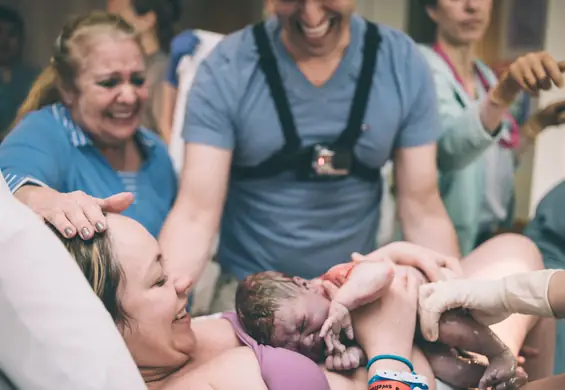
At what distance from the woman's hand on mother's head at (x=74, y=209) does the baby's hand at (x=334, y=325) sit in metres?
0.28

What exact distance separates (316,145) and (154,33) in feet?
1.51

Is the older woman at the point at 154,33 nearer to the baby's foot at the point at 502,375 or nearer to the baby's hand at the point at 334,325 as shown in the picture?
the baby's hand at the point at 334,325

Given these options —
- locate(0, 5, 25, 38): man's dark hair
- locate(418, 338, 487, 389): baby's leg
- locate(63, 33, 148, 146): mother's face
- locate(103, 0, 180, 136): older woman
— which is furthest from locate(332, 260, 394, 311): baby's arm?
locate(0, 5, 25, 38): man's dark hair

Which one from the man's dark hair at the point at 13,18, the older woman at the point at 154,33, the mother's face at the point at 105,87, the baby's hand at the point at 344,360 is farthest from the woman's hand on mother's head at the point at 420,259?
the man's dark hair at the point at 13,18

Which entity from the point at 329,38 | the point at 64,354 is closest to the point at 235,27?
the point at 329,38

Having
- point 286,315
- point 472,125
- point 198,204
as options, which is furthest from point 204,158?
point 472,125

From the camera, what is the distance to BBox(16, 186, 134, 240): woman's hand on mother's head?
0.79m

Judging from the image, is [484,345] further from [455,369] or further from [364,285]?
[364,285]

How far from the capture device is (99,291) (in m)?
0.79

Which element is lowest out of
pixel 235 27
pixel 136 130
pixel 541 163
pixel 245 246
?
pixel 245 246

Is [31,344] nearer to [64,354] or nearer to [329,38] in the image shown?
[64,354]

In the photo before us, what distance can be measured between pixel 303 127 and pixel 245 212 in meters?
0.19

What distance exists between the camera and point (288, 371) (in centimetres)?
82

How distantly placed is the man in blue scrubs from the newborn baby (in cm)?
21
